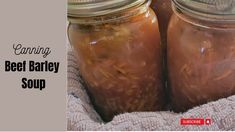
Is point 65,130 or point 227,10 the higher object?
point 227,10

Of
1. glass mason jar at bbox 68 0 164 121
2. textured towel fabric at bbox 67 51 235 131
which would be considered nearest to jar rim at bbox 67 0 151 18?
glass mason jar at bbox 68 0 164 121

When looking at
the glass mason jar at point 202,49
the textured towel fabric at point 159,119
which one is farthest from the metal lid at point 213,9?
the textured towel fabric at point 159,119

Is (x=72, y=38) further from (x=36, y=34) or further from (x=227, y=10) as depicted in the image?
(x=227, y=10)

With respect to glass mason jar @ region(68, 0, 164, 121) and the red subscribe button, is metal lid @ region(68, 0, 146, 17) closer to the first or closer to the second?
glass mason jar @ region(68, 0, 164, 121)

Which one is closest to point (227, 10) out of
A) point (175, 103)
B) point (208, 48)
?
point (208, 48)

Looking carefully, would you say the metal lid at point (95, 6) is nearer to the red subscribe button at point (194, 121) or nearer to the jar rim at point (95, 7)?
the jar rim at point (95, 7)

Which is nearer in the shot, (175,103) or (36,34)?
(36,34)

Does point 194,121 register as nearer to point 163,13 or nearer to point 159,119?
Result: point 159,119
